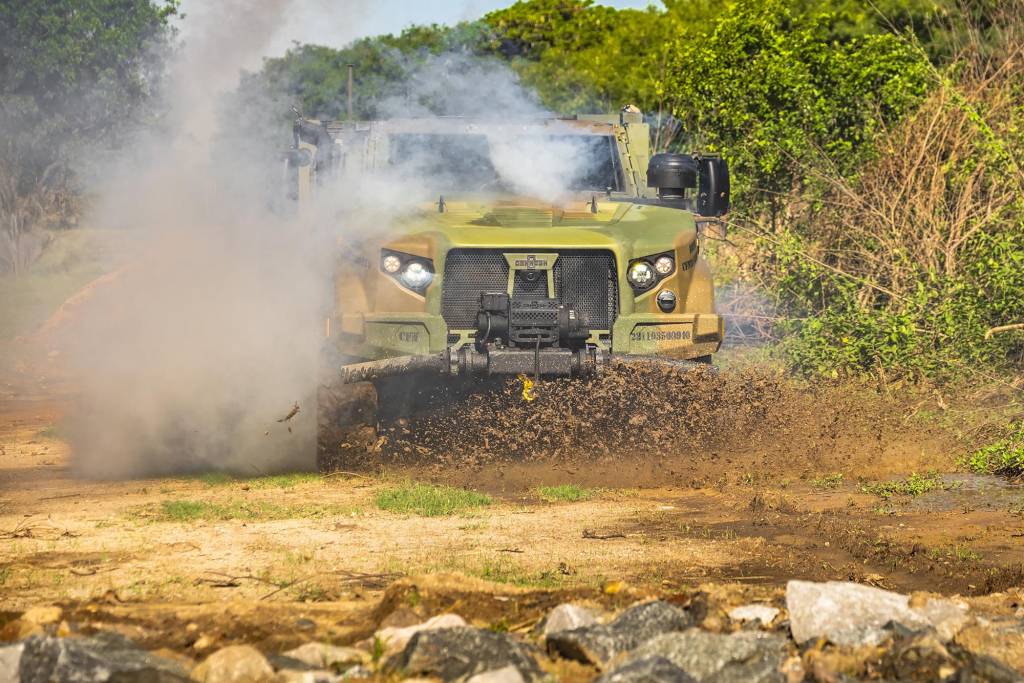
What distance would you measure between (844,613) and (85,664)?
2.59 metres

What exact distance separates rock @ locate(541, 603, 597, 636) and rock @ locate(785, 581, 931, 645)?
29.2 inches

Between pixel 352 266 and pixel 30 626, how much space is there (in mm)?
4553

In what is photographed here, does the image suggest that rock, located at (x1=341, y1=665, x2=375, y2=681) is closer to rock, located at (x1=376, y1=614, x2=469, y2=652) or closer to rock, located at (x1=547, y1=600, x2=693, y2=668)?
rock, located at (x1=376, y1=614, x2=469, y2=652)

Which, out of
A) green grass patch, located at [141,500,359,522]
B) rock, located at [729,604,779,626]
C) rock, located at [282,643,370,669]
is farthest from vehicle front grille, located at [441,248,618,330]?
rock, located at [282,643,370,669]

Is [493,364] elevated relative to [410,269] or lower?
lower

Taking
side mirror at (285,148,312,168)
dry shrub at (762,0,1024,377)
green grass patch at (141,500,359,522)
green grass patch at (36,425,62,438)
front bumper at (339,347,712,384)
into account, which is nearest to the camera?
green grass patch at (141,500,359,522)

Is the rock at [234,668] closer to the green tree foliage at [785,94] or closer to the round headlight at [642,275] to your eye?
the round headlight at [642,275]

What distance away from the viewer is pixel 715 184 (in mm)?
A: 10703

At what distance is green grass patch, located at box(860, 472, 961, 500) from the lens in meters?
9.04

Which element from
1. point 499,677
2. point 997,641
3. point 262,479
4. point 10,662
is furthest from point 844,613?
point 262,479

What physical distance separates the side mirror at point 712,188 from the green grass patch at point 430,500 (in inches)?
115

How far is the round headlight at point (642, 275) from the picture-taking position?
9664 millimetres

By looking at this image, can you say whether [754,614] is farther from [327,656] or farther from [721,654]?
[327,656]

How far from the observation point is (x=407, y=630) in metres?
5.40
